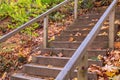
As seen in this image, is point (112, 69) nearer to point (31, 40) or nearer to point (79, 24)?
point (79, 24)

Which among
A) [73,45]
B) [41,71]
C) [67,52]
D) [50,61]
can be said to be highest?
[73,45]

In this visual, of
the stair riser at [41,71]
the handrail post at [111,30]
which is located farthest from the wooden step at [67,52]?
the stair riser at [41,71]

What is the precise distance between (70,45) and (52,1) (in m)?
4.59

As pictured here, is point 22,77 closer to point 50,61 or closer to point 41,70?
point 41,70

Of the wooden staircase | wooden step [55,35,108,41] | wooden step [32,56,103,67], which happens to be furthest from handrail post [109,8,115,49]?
wooden step [32,56,103,67]

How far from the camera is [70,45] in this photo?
20.2 ft

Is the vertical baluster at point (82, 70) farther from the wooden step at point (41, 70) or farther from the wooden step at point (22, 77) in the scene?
the wooden step at point (22, 77)

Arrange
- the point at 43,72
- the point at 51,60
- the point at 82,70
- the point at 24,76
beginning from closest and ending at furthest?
the point at 82,70, the point at 43,72, the point at 24,76, the point at 51,60

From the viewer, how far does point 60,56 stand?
5.83 metres

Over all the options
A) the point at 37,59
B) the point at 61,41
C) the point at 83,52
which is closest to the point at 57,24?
the point at 61,41

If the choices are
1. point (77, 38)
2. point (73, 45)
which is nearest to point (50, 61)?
point (73, 45)

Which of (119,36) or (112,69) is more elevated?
(119,36)

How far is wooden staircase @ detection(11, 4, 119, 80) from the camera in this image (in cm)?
529

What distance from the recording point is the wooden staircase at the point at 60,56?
17.4 ft
